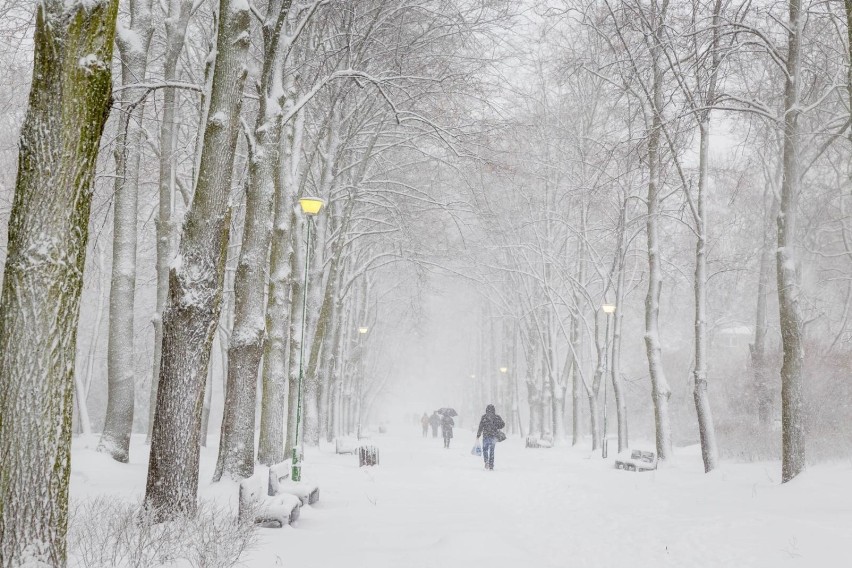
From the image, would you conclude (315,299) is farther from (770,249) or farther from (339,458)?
(770,249)

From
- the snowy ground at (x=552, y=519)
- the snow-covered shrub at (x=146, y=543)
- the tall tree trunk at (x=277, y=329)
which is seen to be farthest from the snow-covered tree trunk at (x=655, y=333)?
the snow-covered shrub at (x=146, y=543)

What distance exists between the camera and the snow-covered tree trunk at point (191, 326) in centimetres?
643

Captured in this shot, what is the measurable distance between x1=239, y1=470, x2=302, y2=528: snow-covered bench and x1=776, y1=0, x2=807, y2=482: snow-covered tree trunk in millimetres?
7478

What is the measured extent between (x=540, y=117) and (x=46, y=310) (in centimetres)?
1913

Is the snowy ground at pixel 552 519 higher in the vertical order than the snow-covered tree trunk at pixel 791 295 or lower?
lower

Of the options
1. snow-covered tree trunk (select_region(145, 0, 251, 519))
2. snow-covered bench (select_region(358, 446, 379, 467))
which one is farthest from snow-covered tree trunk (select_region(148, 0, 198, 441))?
snow-covered bench (select_region(358, 446, 379, 467))

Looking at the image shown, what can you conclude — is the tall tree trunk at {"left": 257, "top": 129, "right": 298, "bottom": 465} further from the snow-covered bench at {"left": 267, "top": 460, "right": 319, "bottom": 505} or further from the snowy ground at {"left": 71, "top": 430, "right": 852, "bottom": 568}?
the snow-covered bench at {"left": 267, "top": 460, "right": 319, "bottom": 505}

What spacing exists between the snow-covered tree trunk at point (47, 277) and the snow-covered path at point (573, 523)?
2.07 m

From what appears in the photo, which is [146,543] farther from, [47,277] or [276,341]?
[276,341]

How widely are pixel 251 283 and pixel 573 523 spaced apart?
217 inches

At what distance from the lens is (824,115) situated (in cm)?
1953

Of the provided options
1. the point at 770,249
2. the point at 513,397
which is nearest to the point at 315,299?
the point at 770,249

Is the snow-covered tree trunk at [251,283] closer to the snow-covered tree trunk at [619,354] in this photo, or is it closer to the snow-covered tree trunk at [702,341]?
the snow-covered tree trunk at [702,341]


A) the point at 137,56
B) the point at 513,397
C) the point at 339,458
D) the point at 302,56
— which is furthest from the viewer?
the point at 513,397
